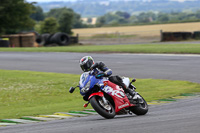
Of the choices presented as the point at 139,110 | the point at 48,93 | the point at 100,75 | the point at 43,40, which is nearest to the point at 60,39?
the point at 43,40

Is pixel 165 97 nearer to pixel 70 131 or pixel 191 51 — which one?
pixel 70 131

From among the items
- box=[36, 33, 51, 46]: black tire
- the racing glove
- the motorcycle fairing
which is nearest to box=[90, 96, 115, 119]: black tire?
the motorcycle fairing

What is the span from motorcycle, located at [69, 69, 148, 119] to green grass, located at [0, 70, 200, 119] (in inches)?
76.8

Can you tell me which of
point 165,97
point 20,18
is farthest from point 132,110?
point 20,18

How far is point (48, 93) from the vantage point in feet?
47.0

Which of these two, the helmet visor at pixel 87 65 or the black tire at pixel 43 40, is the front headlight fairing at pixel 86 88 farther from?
the black tire at pixel 43 40

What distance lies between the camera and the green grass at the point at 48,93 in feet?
36.9

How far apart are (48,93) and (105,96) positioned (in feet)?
18.0

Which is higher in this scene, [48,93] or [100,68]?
[100,68]

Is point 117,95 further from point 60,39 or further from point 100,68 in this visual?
point 60,39

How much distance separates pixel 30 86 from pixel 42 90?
4.04ft

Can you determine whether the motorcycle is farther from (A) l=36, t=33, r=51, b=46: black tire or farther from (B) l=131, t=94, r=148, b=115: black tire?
(A) l=36, t=33, r=51, b=46: black tire

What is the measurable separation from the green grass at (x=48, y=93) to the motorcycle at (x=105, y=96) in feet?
6.40

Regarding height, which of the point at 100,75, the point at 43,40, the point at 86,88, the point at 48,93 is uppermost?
the point at 100,75
